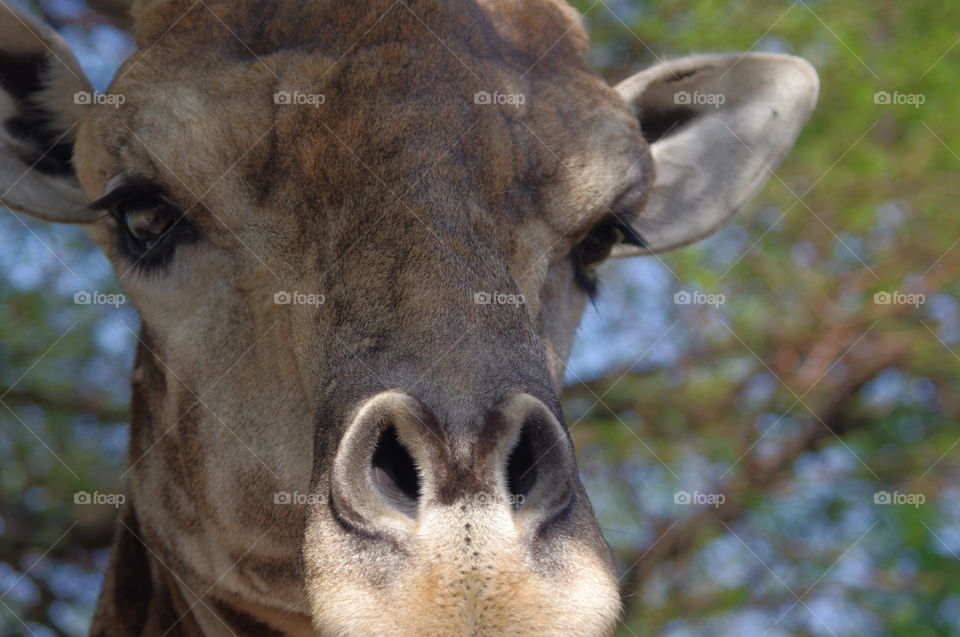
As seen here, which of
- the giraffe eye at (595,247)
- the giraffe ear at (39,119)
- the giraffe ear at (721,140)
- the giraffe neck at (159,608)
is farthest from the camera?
the giraffe ear at (721,140)

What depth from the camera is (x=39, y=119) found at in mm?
5285

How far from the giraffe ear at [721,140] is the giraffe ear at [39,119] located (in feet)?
9.43

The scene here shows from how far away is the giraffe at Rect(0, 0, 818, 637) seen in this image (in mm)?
3053

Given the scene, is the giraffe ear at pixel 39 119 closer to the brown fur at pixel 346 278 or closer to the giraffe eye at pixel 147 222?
the brown fur at pixel 346 278

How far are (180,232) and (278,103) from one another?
67cm

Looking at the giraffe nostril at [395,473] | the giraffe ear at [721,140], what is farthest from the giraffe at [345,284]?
the giraffe ear at [721,140]

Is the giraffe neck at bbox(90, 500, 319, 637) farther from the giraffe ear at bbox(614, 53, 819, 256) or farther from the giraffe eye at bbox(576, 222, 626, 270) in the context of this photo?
the giraffe ear at bbox(614, 53, 819, 256)

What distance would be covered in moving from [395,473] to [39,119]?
10.4ft

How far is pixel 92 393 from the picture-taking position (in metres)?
9.66

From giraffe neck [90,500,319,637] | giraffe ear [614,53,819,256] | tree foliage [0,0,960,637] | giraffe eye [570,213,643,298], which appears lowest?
tree foliage [0,0,960,637]

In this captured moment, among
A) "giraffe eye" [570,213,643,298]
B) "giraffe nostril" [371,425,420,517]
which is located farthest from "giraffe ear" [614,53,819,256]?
"giraffe nostril" [371,425,420,517]

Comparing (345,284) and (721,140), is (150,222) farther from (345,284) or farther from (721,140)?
(721,140)

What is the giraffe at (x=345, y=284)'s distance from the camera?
120 inches

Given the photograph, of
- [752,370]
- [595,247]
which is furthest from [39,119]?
[752,370]
